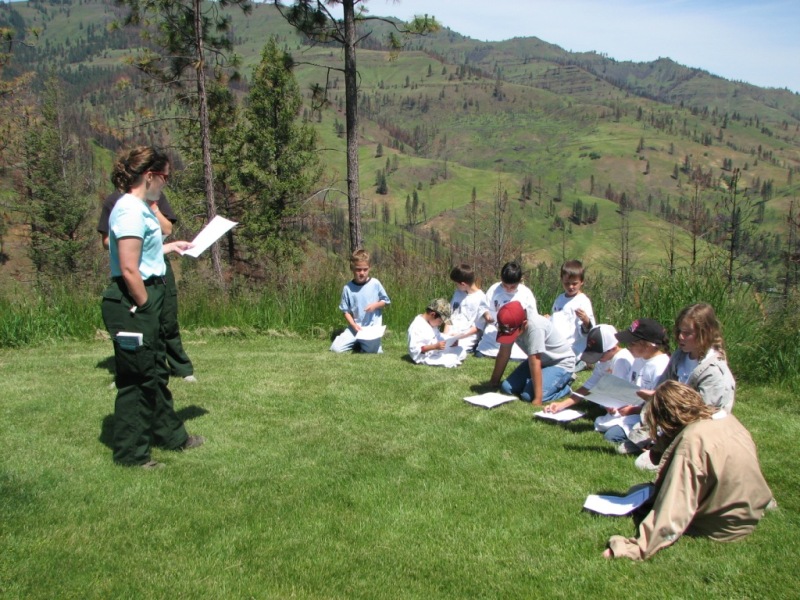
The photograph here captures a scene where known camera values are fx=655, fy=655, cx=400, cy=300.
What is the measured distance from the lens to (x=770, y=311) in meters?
7.64

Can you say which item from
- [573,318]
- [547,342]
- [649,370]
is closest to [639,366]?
[649,370]

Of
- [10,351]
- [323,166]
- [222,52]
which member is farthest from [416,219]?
[10,351]

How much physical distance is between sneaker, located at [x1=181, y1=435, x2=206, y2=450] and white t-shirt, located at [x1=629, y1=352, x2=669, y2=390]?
11.1ft

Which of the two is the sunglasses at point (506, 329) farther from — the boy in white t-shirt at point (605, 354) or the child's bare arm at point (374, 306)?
the child's bare arm at point (374, 306)

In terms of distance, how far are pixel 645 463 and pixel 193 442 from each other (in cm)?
320

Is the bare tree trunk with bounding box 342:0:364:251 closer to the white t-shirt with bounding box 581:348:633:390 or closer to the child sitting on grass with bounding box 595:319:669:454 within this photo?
the white t-shirt with bounding box 581:348:633:390

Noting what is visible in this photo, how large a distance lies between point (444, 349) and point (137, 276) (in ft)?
14.0

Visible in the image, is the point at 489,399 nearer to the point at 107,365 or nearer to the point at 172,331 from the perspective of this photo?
the point at 172,331

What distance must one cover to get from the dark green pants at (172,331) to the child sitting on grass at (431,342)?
8.11ft

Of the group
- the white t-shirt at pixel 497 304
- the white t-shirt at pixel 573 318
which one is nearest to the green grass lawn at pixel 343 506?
the white t-shirt at pixel 573 318

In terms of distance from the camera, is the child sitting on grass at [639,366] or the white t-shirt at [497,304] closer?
the child sitting on grass at [639,366]

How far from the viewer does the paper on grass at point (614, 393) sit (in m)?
4.80

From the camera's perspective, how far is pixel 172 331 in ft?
20.0

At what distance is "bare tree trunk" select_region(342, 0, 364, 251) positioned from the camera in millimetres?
9938
